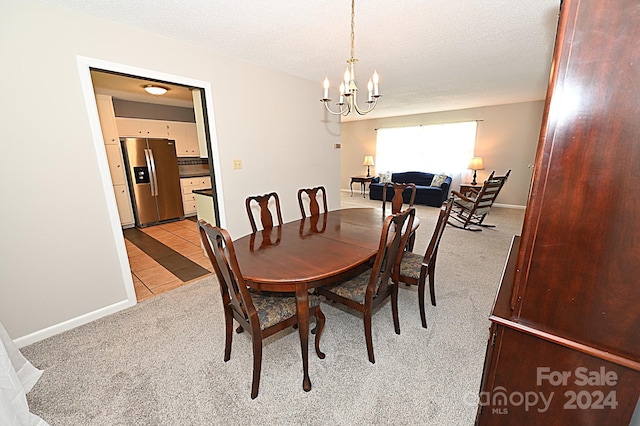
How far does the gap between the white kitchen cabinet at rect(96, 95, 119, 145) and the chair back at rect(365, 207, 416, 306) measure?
5013mm

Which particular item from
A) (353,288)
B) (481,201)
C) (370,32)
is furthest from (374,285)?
(481,201)

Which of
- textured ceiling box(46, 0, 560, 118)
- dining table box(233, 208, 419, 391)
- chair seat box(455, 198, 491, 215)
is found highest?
textured ceiling box(46, 0, 560, 118)

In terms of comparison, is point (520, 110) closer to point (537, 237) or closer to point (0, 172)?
point (537, 237)

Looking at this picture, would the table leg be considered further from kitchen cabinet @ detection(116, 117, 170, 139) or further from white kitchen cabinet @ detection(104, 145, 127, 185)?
kitchen cabinet @ detection(116, 117, 170, 139)

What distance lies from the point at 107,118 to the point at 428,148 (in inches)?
277

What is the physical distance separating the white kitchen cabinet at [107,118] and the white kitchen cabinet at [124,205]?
822mm

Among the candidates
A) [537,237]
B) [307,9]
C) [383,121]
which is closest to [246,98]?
[307,9]

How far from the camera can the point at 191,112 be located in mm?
5793

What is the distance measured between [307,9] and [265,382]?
2556 millimetres

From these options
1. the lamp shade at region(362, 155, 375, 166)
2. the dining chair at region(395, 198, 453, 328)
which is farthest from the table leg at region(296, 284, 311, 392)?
the lamp shade at region(362, 155, 375, 166)

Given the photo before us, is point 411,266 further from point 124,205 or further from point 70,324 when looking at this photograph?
point 124,205

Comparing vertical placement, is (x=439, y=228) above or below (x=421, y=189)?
above

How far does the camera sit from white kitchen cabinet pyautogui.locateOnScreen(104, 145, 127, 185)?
4.41 meters

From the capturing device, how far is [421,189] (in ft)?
21.0
